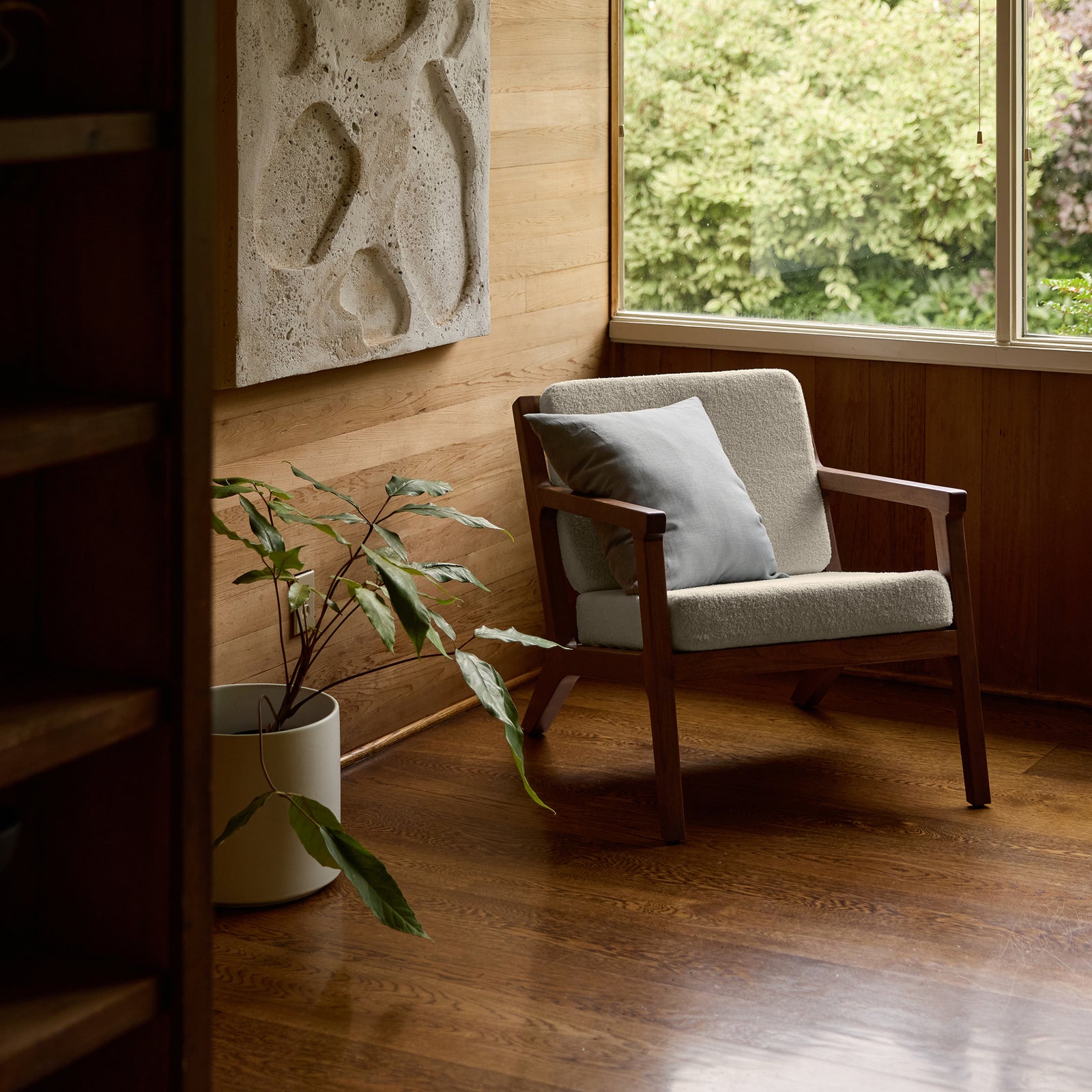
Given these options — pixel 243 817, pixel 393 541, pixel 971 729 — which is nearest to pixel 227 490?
pixel 393 541

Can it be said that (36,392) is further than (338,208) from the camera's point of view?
No

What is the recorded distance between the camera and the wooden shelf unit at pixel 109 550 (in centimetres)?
131

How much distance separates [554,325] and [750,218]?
→ 1.86ft

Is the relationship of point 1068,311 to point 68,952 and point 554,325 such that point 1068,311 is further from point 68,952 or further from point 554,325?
point 68,952

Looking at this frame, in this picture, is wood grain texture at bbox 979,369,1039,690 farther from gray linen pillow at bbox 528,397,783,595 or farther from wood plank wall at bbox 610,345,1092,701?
gray linen pillow at bbox 528,397,783,595

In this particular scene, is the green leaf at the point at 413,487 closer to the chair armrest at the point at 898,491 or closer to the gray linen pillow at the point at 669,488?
the gray linen pillow at the point at 669,488

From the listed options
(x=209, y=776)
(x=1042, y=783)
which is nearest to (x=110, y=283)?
(x=209, y=776)

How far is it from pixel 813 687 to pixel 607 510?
2.99 feet

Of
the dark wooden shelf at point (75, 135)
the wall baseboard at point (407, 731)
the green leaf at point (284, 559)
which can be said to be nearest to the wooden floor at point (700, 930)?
the wall baseboard at point (407, 731)

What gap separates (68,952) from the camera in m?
1.46

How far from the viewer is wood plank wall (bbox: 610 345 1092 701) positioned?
11.4 ft

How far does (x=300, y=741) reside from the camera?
98.3 inches

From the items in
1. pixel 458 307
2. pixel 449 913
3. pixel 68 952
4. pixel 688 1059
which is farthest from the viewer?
pixel 458 307

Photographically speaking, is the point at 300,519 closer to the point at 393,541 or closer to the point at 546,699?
the point at 393,541
